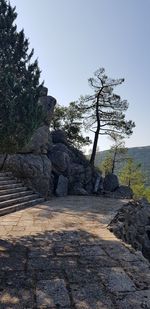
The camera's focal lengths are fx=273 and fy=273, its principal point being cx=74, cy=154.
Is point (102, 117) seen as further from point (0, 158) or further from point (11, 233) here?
point (11, 233)

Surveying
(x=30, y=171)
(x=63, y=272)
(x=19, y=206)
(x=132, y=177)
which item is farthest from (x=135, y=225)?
(x=132, y=177)

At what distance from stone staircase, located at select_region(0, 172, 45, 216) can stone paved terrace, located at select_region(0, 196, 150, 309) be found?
7.40ft

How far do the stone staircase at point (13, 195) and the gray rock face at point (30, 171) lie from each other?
458mm

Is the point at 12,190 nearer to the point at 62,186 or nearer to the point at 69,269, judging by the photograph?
the point at 62,186

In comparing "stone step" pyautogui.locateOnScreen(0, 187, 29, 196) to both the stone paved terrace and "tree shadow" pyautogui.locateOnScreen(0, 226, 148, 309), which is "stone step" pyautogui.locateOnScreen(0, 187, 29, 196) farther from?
Answer: "tree shadow" pyautogui.locateOnScreen(0, 226, 148, 309)

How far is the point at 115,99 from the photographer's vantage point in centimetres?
2225

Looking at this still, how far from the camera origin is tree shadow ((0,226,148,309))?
3532 millimetres

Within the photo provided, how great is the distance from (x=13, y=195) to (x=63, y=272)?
714cm

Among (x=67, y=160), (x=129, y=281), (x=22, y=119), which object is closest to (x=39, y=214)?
(x=22, y=119)

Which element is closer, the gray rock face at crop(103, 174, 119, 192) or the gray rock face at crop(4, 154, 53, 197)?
the gray rock face at crop(4, 154, 53, 197)

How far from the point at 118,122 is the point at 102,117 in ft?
4.56

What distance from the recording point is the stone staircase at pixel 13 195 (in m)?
9.92

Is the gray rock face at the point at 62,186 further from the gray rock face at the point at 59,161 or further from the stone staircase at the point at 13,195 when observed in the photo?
the stone staircase at the point at 13,195

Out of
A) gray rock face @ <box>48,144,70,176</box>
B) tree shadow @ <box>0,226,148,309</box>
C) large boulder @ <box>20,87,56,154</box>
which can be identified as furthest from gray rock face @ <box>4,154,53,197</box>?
tree shadow @ <box>0,226,148,309</box>
